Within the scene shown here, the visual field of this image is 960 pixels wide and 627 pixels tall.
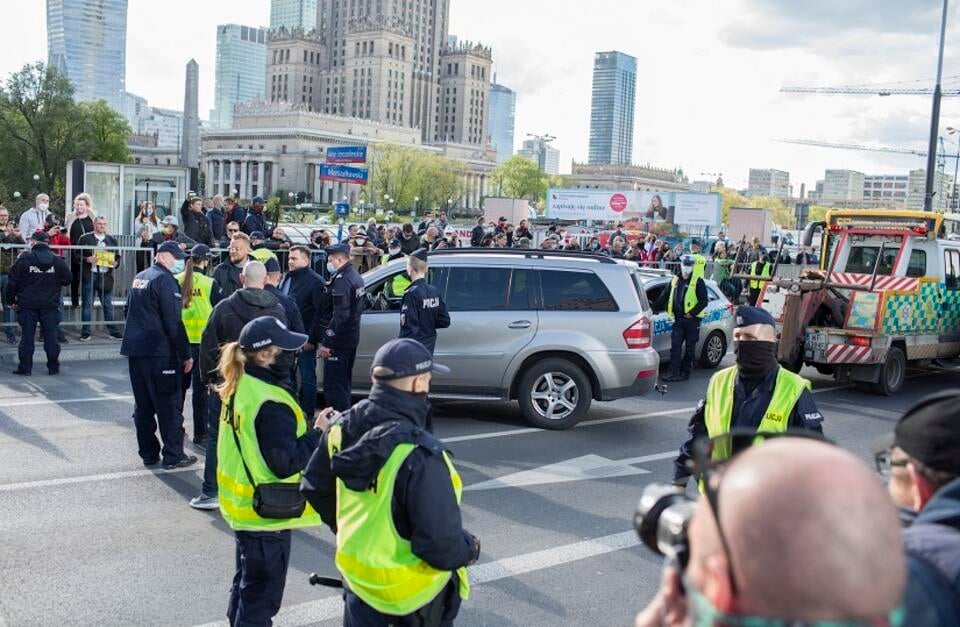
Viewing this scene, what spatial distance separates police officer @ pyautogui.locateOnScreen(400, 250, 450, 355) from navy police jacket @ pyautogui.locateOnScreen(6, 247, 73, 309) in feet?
18.8

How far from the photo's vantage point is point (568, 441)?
10.1 m

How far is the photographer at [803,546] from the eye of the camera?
143 centimetres

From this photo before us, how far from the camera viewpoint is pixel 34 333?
12.9 meters

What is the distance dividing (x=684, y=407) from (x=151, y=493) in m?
6.95

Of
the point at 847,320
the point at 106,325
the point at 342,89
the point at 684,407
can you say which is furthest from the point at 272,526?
the point at 342,89

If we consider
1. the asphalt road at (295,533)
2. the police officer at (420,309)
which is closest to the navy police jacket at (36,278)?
the asphalt road at (295,533)

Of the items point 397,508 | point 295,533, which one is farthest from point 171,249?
point 397,508

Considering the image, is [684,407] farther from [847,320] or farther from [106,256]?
[106,256]

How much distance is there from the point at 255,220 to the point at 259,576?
1564 centimetres

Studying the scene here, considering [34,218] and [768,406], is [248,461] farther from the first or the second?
[34,218]

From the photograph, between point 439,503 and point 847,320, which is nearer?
point 439,503

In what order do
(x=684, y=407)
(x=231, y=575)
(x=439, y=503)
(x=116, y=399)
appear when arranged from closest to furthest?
(x=439, y=503) → (x=231, y=575) → (x=116, y=399) → (x=684, y=407)

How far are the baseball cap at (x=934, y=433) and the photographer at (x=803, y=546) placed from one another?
0.96m

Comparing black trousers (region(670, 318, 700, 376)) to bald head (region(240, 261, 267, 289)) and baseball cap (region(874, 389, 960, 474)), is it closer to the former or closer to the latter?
bald head (region(240, 261, 267, 289))
